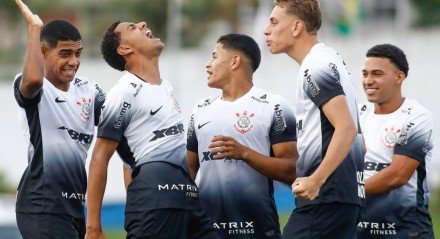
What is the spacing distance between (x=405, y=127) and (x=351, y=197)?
211cm

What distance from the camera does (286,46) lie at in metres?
11.0

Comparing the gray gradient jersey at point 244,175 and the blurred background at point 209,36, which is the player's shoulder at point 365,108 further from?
the blurred background at point 209,36

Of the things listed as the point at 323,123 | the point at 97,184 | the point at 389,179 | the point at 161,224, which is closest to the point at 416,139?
the point at 389,179

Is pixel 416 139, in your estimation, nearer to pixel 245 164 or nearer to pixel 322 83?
pixel 245 164

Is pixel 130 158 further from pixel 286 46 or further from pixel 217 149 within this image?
pixel 286 46

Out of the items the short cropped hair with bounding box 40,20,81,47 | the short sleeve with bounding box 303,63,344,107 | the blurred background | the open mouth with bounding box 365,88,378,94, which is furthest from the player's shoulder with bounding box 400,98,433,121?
the blurred background

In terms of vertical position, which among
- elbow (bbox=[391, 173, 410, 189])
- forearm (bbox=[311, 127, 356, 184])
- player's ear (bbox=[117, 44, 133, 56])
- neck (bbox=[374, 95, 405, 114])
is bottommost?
forearm (bbox=[311, 127, 356, 184])

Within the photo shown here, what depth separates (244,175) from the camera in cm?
1212

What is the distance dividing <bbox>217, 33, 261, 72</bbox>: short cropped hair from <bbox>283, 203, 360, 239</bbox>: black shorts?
7.12 feet

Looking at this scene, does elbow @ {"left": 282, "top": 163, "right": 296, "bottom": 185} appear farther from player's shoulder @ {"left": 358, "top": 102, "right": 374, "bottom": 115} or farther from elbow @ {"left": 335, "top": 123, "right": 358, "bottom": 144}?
elbow @ {"left": 335, "top": 123, "right": 358, "bottom": 144}

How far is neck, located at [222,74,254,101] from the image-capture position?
12305mm

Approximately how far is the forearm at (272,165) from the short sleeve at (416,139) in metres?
1.13

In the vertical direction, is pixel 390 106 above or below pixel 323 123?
above

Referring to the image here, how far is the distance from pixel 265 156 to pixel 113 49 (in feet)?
5.46
